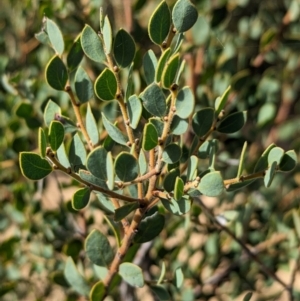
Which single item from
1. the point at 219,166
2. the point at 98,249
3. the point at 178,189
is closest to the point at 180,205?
the point at 178,189

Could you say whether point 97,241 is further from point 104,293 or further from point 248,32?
point 248,32

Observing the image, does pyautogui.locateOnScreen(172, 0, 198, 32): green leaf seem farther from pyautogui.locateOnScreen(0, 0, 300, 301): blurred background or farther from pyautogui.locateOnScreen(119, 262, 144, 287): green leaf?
pyautogui.locateOnScreen(0, 0, 300, 301): blurred background

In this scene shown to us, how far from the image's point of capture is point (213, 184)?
40 cm

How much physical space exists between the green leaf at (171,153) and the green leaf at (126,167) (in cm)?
3

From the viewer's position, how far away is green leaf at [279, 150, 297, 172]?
443 mm

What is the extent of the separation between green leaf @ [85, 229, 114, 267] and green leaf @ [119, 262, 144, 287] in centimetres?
3

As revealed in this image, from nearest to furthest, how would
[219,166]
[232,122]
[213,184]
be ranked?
[213,184]
[232,122]
[219,166]

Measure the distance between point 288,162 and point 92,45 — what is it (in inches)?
6.9

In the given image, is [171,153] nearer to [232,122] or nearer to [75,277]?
[232,122]

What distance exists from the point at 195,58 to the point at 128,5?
0.13 meters

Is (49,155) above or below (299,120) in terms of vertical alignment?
above

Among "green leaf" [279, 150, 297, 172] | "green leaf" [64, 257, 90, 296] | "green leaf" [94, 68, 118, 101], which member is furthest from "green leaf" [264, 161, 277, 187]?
"green leaf" [64, 257, 90, 296]

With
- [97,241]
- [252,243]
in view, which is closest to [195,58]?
[252,243]

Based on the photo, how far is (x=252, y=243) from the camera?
0.88 metres
